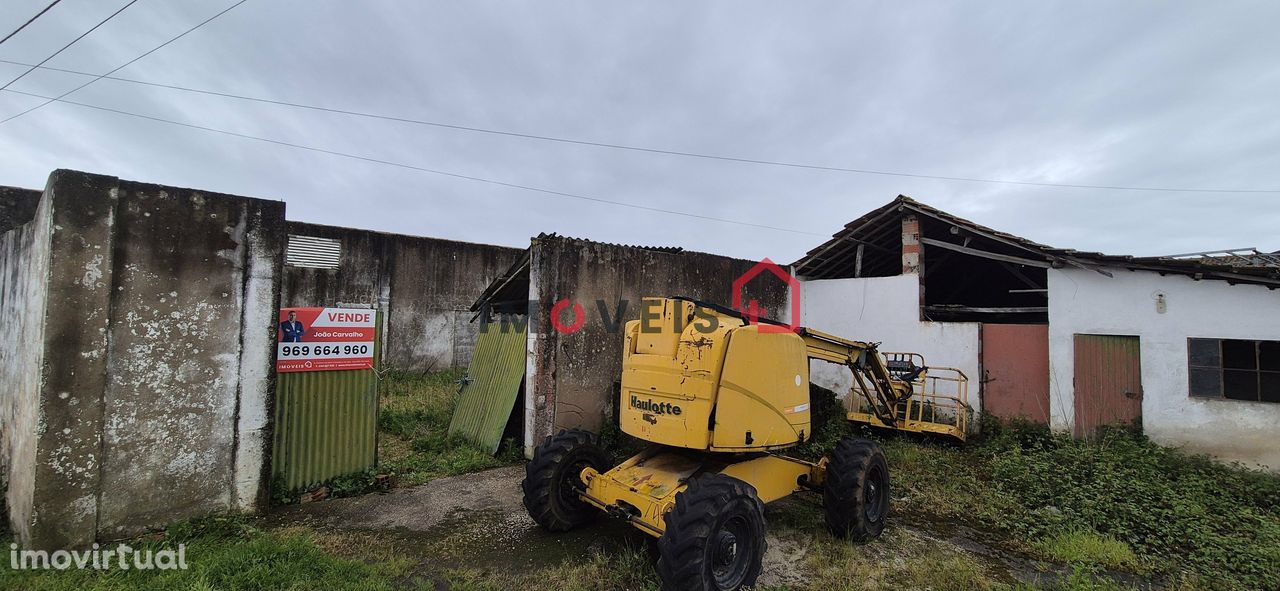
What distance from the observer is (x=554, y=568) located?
14.0 feet

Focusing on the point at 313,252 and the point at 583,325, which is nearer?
the point at 583,325

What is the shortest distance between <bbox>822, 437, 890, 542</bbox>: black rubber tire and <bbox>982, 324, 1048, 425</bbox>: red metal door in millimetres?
5027

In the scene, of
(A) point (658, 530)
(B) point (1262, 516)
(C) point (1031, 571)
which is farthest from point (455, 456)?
(B) point (1262, 516)

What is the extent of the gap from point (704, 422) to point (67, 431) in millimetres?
5112

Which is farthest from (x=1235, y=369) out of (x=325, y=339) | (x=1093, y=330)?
(x=325, y=339)

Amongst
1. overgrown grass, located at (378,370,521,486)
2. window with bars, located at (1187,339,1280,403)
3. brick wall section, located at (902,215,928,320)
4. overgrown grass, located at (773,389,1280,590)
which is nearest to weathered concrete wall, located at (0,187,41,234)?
overgrown grass, located at (378,370,521,486)

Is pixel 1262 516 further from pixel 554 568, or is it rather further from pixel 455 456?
pixel 455 456

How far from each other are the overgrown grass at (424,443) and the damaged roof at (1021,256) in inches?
298

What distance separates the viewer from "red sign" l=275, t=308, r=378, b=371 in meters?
5.73

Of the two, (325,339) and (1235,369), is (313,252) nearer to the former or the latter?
(325,339)

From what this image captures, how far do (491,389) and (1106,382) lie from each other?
9.20 m

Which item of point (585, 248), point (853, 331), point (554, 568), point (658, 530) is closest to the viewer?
point (658, 530)

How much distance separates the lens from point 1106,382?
303 inches

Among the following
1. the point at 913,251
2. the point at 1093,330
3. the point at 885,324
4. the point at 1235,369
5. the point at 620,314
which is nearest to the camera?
the point at 1235,369
